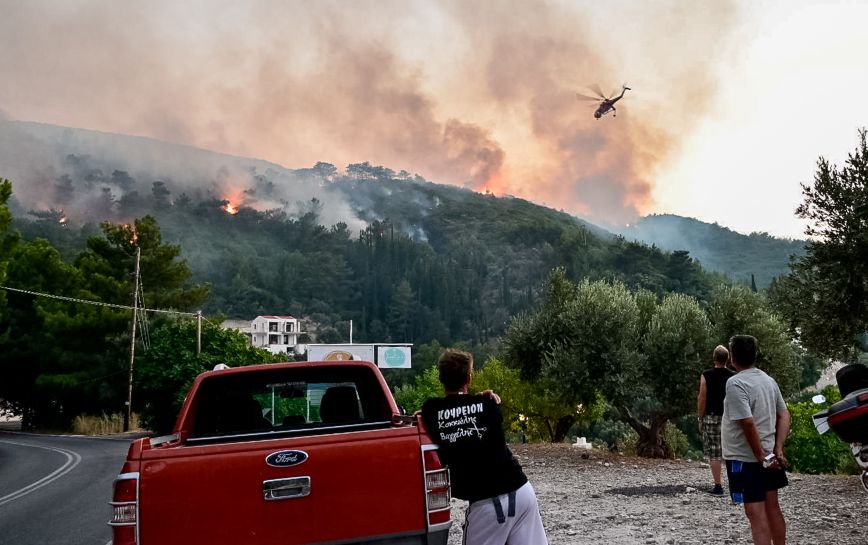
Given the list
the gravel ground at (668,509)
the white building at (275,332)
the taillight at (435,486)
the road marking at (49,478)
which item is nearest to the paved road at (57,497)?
the road marking at (49,478)

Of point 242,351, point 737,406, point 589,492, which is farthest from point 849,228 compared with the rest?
point 242,351

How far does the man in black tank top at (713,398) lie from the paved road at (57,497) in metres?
7.61

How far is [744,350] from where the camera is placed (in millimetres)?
6113

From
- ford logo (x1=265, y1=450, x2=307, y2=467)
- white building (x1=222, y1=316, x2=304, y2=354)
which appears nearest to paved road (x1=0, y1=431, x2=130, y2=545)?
ford logo (x1=265, y1=450, x2=307, y2=467)

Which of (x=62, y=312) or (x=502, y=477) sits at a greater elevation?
(x=62, y=312)

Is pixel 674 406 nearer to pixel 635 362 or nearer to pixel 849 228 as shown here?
pixel 635 362

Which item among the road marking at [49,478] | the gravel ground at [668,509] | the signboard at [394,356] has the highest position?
the signboard at [394,356]

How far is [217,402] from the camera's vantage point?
267 inches

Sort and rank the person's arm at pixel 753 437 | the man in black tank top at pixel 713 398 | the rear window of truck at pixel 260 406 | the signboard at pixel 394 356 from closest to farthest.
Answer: the person's arm at pixel 753 437, the rear window of truck at pixel 260 406, the man in black tank top at pixel 713 398, the signboard at pixel 394 356

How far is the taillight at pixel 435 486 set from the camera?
4.84 metres

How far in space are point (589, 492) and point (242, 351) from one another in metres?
31.4

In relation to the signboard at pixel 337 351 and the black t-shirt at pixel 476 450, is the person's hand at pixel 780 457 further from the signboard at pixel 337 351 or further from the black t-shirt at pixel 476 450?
the signboard at pixel 337 351

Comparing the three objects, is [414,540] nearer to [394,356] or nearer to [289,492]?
[289,492]

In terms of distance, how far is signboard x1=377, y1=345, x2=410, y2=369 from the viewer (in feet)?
171
